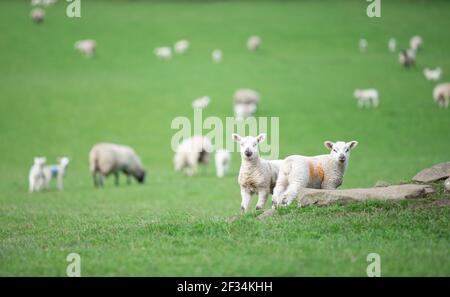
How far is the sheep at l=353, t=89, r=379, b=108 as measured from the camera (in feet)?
139

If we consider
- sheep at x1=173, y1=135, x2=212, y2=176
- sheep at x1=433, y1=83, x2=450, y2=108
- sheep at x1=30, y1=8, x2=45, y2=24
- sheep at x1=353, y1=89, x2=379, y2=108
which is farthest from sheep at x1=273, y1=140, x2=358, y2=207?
sheep at x1=30, y1=8, x2=45, y2=24

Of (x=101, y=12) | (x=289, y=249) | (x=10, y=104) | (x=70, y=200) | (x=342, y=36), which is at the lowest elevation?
(x=289, y=249)

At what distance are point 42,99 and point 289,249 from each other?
36.6m

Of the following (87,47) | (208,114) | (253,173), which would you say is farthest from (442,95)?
(253,173)

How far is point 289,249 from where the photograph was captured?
9805 millimetres

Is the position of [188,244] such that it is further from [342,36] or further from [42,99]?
[342,36]

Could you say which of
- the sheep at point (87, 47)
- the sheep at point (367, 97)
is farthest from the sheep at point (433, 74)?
the sheep at point (87, 47)

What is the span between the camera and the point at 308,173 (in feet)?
42.1

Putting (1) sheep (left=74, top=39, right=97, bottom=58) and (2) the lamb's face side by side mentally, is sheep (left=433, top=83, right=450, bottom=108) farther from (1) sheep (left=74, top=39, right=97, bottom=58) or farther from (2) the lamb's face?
(2) the lamb's face

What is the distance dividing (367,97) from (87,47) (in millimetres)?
19586

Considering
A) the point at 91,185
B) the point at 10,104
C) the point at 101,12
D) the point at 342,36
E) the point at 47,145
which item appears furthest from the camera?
the point at 101,12

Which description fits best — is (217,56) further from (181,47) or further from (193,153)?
(193,153)

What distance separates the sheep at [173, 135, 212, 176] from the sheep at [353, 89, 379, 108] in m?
14.1

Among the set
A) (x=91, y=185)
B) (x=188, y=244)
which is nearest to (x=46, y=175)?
(x=91, y=185)
